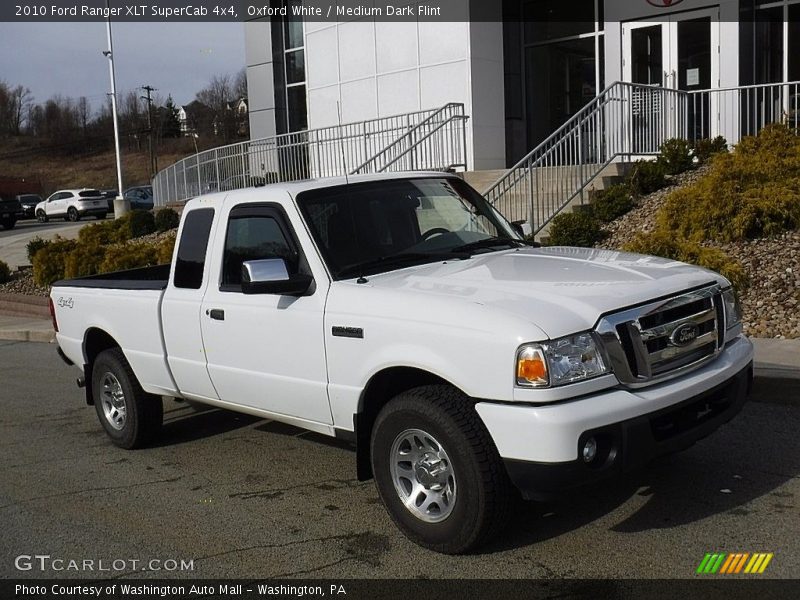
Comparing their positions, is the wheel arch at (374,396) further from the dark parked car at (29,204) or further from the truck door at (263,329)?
the dark parked car at (29,204)

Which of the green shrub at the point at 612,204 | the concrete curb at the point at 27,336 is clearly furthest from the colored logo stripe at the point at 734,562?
the concrete curb at the point at 27,336

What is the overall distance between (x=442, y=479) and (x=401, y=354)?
2.19ft

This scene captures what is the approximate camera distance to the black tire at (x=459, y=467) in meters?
4.27

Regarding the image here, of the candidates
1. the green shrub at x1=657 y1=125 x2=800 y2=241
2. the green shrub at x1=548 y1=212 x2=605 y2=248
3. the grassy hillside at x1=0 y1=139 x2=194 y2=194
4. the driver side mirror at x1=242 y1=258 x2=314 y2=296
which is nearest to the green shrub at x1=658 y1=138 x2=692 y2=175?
the green shrub at x1=657 y1=125 x2=800 y2=241

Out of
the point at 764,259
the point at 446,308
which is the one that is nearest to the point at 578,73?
the point at 764,259

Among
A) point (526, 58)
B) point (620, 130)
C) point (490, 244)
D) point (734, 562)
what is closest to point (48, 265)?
point (620, 130)

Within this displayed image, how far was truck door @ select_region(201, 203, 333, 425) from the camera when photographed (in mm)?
5180

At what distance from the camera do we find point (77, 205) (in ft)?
156

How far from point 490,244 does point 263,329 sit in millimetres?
1593

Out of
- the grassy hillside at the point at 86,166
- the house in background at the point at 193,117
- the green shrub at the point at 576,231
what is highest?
the house in background at the point at 193,117

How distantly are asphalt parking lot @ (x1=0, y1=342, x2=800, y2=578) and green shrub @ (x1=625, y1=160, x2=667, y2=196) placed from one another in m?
6.70

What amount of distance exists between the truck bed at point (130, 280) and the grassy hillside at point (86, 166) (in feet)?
294

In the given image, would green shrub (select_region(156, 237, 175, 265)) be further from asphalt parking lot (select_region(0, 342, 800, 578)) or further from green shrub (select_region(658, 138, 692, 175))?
asphalt parking lot (select_region(0, 342, 800, 578))

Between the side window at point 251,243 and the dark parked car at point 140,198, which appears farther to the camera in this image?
the dark parked car at point 140,198
